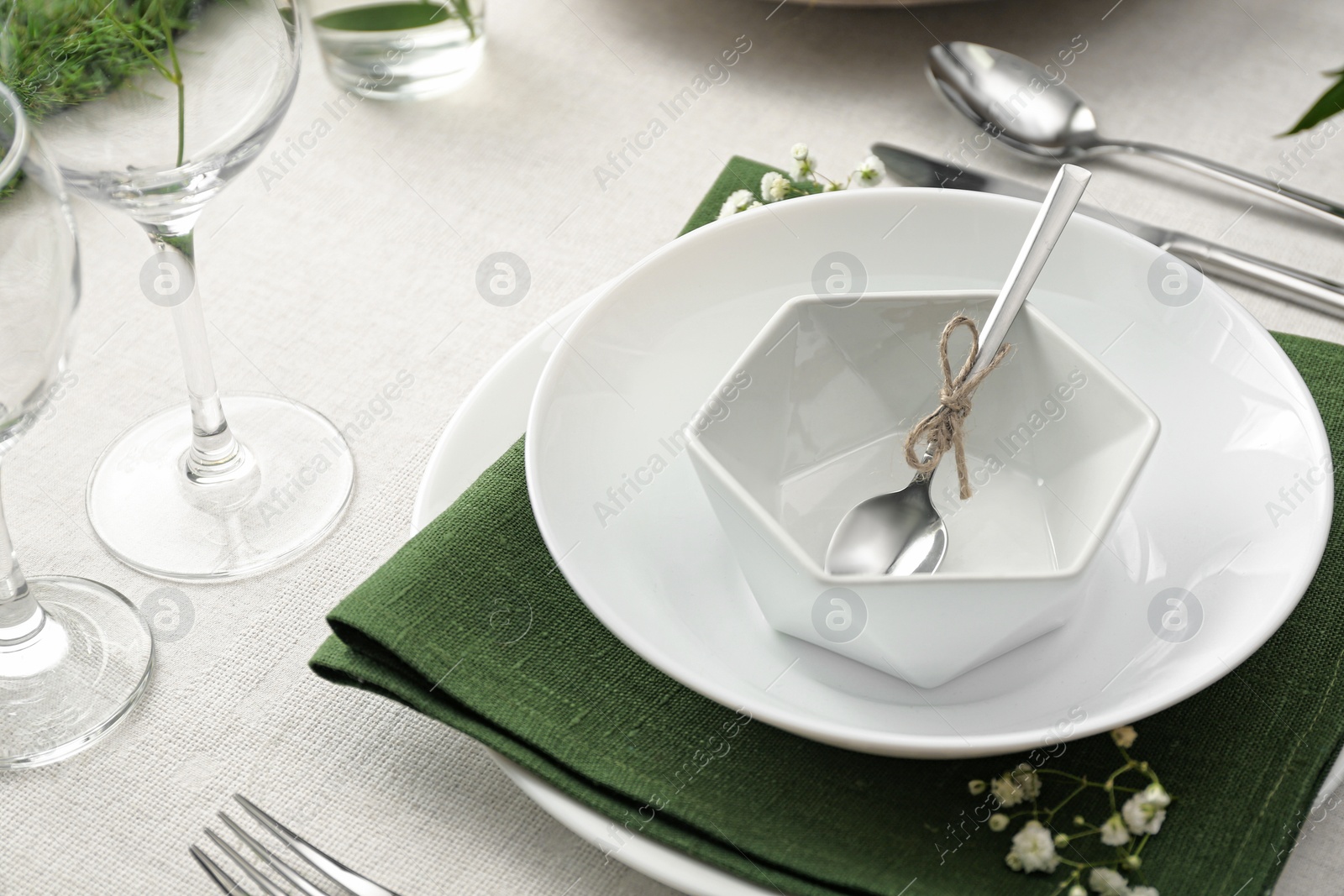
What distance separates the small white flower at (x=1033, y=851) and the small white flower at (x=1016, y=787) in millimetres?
15

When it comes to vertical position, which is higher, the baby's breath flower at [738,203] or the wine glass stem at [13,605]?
the baby's breath flower at [738,203]

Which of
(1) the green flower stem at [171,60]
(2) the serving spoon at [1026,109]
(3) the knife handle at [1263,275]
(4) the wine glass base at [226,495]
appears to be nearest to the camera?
(1) the green flower stem at [171,60]

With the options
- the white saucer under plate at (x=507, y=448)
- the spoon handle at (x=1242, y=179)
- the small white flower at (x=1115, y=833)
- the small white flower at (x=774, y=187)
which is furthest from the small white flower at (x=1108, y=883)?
the spoon handle at (x=1242, y=179)

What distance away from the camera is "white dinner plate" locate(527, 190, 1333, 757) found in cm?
48

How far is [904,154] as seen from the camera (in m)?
0.89

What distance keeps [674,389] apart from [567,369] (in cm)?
6

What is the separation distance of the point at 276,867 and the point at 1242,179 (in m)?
0.79

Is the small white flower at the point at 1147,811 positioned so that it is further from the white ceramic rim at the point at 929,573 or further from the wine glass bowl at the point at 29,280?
the wine glass bowl at the point at 29,280

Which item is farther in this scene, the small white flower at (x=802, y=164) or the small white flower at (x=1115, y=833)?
the small white flower at (x=802, y=164)

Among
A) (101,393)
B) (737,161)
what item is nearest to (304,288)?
(101,393)

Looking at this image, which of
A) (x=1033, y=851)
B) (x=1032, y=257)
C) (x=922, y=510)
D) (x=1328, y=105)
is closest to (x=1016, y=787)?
(x=1033, y=851)

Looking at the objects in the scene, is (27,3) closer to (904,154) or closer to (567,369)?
(567,369)

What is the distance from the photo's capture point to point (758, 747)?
527mm

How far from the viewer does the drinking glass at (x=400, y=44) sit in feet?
3.15
